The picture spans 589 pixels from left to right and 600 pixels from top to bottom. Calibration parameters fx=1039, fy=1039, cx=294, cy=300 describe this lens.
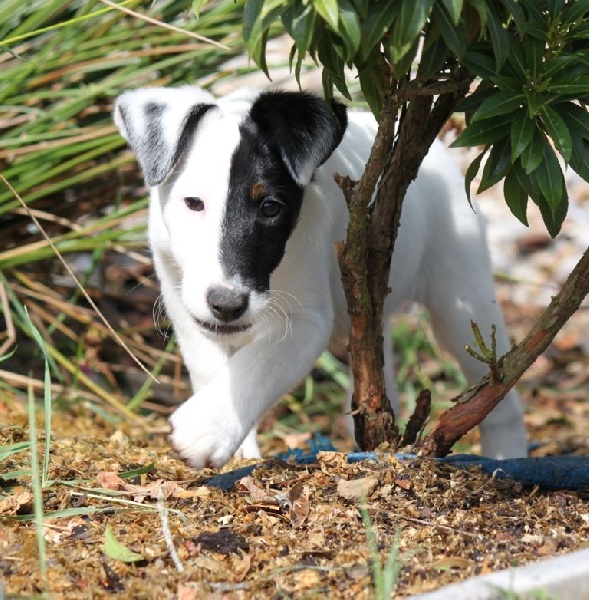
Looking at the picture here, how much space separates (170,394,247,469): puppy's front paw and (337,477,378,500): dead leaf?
34 centimetres

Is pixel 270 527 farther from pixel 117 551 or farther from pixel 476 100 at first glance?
pixel 476 100

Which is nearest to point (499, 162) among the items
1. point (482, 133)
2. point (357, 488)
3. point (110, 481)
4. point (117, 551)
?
point (482, 133)

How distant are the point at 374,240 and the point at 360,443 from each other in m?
0.67

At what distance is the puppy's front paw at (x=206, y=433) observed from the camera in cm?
291

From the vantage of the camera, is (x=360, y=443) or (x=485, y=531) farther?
(x=360, y=443)

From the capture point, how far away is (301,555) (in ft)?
8.23

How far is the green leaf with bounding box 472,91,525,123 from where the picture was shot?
2.36 meters

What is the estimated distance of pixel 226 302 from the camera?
2924 mm

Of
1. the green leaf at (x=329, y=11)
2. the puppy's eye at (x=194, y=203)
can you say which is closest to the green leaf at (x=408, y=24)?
the green leaf at (x=329, y=11)

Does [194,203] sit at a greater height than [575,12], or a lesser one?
lesser

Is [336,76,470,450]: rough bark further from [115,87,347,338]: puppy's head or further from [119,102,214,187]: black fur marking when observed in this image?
[119,102,214,187]: black fur marking

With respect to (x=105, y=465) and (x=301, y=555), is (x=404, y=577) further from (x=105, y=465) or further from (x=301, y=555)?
(x=105, y=465)

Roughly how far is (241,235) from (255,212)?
107 mm

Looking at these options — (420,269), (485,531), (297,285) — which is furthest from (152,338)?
(485,531)
